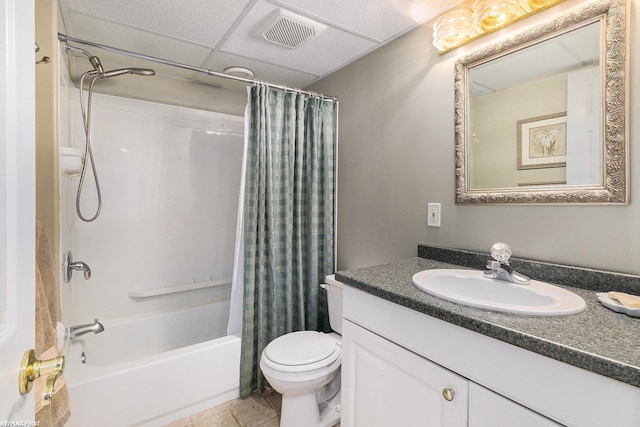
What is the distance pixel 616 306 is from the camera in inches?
33.1

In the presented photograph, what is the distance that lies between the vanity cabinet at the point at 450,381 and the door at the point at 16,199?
947 millimetres

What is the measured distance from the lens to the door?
1.50ft

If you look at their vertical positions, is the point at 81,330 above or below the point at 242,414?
above

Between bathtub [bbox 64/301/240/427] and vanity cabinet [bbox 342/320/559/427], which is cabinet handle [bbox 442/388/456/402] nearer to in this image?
vanity cabinet [bbox 342/320/559/427]

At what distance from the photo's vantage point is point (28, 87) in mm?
535

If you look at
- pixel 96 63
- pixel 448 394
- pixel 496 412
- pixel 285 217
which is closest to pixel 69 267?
pixel 96 63

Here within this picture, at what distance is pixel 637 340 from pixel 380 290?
645mm

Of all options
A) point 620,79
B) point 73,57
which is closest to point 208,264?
point 73,57

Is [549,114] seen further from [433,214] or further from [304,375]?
[304,375]

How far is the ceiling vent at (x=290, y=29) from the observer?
4.95 feet

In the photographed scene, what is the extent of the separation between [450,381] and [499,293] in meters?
0.44

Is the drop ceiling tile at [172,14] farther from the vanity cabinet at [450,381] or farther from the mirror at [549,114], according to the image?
the vanity cabinet at [450,381]

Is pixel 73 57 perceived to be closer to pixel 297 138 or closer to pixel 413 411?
pixel 297 138

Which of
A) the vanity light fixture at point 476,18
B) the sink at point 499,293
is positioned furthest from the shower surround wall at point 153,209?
the sink at point 499,293
